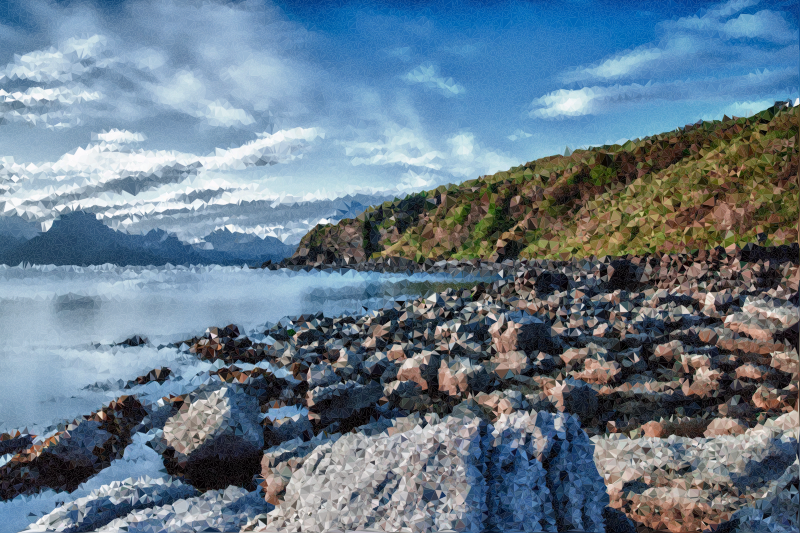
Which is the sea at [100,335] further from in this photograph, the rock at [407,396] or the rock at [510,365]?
the rock at [510,365]

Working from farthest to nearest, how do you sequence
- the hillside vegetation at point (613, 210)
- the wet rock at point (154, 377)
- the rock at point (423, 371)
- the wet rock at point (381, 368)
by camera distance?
1. the hillside vegetation at point (613, 210)
2. the wet rock at point (154, 377)
3. the wet rock at point (381, 368)
4. the rock at point (423, 371)

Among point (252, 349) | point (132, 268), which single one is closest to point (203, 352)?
point (252, 349)

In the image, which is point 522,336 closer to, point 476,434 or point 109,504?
point 476,434

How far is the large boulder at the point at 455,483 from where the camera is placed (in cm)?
192

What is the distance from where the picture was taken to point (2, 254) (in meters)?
3.61

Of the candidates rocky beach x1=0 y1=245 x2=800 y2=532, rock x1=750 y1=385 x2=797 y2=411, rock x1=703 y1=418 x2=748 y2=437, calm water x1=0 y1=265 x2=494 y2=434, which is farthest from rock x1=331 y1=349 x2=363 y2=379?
rock x1=750 y1=385 x2=797 y2=411

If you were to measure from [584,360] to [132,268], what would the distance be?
4649 mm

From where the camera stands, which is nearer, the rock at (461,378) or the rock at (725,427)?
the rock at (725,427)

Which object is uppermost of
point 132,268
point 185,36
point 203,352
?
point 185,36

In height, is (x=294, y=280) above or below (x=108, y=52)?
below

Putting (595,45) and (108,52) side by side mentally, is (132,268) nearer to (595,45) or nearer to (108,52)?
(108,52)

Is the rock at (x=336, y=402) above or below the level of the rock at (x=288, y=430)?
above

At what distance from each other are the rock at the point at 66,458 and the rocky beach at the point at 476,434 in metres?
0.01

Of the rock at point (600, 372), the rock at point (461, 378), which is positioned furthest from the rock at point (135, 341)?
the rock at point (600, 372)
